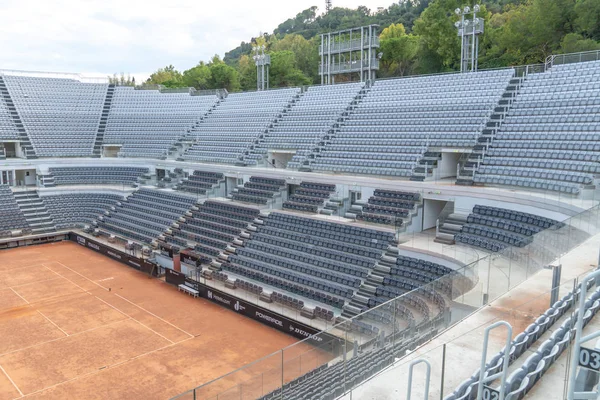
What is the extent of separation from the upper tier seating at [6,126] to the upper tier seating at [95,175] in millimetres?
4783

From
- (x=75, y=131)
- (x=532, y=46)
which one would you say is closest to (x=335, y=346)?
(x=75, y=131)

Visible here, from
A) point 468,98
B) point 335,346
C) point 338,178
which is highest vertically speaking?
point 468,98

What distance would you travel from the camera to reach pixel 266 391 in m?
10.5

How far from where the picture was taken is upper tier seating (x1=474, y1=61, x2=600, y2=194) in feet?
68.0

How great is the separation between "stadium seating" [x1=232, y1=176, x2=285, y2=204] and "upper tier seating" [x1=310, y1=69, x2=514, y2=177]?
271 cm

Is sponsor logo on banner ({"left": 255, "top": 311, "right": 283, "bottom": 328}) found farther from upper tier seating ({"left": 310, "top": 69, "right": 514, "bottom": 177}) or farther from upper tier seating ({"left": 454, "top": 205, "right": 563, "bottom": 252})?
upper tier seating ({"left": 310, "top": 69, "right": 514, "bottom": 177})

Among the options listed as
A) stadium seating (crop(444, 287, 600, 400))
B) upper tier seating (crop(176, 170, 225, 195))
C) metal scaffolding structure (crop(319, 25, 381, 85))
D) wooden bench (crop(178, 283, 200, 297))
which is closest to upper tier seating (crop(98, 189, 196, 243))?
upper tier seating (crop(176, 170, 225, 195))

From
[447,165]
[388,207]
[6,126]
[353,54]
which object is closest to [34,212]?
[6,126]

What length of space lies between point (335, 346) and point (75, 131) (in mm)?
41527

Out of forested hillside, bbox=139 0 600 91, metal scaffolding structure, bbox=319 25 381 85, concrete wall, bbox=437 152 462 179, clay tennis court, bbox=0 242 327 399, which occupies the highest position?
forested hillside, bbox=139 0 600 91

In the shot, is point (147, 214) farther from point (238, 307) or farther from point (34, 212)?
point (238, 307)

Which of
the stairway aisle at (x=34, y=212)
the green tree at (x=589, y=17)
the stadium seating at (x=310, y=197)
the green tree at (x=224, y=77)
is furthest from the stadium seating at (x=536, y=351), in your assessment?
the green tree at (x=224, y=77)

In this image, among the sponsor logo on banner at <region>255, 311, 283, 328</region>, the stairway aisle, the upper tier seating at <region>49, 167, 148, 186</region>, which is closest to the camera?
the sponsor logo on banner at <region>255, 311, 283, 328</region>

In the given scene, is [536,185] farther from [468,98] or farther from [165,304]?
[165,304]
